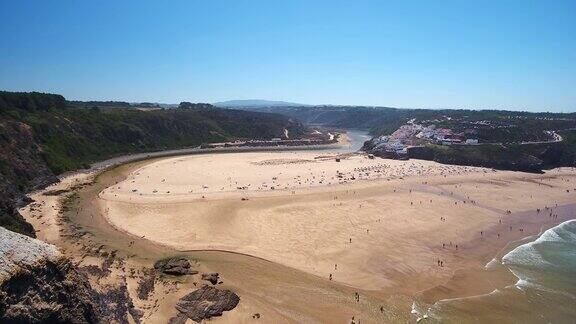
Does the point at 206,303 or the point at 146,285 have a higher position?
the point at 146,285

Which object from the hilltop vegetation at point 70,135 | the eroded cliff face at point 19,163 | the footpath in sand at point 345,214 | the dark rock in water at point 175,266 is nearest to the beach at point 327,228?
the footpath in sand at point 345,214

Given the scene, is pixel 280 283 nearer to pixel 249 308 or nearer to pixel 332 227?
pixel 249 308

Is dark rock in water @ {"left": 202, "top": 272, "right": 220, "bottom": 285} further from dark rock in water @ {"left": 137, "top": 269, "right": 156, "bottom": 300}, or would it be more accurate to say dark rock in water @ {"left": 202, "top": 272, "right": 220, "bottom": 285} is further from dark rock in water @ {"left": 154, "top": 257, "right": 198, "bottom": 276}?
dark rock in water @ {"left": 137, "top": 269, "right": 156, "bottom": 300}

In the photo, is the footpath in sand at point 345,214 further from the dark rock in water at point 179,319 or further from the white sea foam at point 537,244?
the dark rock in water at point 179,319

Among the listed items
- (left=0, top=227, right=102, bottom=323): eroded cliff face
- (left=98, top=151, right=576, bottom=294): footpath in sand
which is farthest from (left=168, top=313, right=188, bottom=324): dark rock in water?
(left=98, top=151, right=576, bottom=294): footpath in sand

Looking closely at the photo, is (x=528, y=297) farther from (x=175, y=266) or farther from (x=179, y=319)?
(x=175, y=266)

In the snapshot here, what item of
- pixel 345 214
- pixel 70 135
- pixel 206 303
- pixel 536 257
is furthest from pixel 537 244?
pixel 70 135
